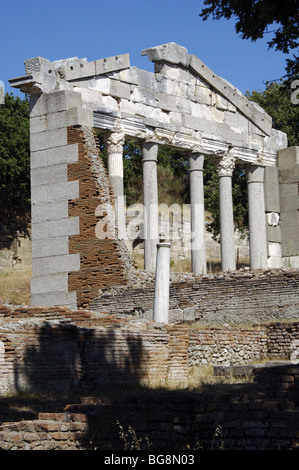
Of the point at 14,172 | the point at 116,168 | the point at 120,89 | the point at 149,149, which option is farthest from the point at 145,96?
the point at 14,172

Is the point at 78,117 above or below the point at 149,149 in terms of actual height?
above

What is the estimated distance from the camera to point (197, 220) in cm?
3056

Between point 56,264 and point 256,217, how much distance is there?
31.9 ft

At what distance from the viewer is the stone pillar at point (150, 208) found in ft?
93.2

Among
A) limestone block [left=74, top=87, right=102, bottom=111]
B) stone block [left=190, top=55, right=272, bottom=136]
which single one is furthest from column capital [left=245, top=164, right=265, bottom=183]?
limestone block [left=74, top=87, right=102, bottom=111]

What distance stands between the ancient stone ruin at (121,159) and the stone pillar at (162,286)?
3320 mm

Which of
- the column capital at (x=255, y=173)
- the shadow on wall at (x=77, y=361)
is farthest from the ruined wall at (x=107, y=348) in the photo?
the column capital at (x=255, y=173)

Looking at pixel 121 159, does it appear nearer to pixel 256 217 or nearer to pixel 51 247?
pixel 51 247

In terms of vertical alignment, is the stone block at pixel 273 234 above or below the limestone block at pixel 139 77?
below

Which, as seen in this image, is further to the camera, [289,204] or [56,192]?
[289,204]

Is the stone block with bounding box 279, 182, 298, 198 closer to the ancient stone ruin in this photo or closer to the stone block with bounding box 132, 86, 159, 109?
the ancient stone ruin

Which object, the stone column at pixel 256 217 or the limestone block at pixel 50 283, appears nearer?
the limestone block at pixel 50 283

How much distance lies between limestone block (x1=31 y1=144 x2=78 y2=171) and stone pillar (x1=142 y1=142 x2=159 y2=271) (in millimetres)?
4017

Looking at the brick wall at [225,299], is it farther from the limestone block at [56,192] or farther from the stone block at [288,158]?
the stone block at [288,158]
